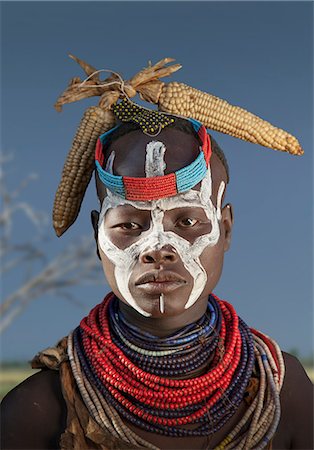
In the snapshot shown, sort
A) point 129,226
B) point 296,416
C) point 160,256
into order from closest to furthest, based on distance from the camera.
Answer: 1. point 160,256
2. point 129,226
3. point 296,416

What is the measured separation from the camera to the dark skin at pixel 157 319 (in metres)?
2.86

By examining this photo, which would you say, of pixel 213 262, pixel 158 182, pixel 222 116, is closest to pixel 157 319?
pixel 213 262

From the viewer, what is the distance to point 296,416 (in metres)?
3.08

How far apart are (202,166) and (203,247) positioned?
29 cm

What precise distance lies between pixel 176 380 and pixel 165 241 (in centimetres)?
51

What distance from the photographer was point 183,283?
2.86 metres

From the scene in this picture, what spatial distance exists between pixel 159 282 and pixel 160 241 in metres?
0.14

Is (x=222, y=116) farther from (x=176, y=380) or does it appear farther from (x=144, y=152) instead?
(x=176, y=380)

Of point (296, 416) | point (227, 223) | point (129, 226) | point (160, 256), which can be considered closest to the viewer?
point (160, 256)

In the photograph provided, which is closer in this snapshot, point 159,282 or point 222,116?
point 159,282

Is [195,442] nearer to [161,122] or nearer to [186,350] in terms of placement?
[186,350]

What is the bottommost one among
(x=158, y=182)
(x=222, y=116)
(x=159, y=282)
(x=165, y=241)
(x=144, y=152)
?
(x=159, y=282)

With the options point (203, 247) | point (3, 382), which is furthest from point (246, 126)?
point (3, 382)

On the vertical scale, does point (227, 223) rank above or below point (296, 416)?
above
